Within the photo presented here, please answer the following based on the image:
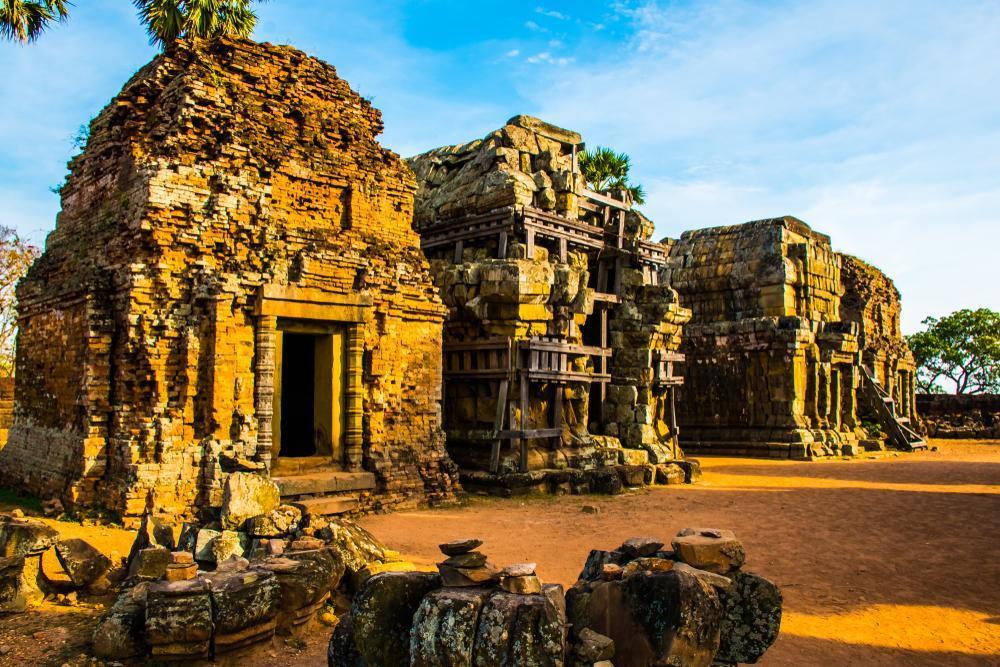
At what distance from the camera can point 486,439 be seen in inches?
590

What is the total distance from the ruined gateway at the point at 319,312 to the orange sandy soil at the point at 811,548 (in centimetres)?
121

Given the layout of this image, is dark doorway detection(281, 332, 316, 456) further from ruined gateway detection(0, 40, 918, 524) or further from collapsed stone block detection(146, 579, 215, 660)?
collapsed stone block detection(146, 579, 215, 660)

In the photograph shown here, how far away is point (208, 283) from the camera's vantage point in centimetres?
1057

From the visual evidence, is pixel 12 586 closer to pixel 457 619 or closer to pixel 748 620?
pixel 457 619

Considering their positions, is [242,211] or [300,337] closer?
[242,211]

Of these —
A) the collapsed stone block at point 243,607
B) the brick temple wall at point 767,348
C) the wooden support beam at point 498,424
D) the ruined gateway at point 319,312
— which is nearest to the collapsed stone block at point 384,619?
the collapsed stone block at point 243,607

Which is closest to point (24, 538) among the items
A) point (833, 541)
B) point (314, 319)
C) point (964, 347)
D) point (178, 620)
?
point (178, 620)

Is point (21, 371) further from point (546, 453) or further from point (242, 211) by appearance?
point (546, 453)

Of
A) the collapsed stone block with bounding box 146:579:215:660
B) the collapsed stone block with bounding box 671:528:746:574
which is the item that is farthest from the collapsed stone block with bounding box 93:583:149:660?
the collapsed stone block with bounding box 671:528:746:574

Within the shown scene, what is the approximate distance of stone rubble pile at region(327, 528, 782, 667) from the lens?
14.0ft

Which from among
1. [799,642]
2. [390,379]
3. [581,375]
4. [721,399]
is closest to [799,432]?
[721,399]

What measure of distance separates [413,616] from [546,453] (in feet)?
35.9

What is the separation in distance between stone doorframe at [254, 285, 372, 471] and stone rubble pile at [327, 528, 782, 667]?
6338 mm

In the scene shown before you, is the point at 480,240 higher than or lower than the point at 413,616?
higher
